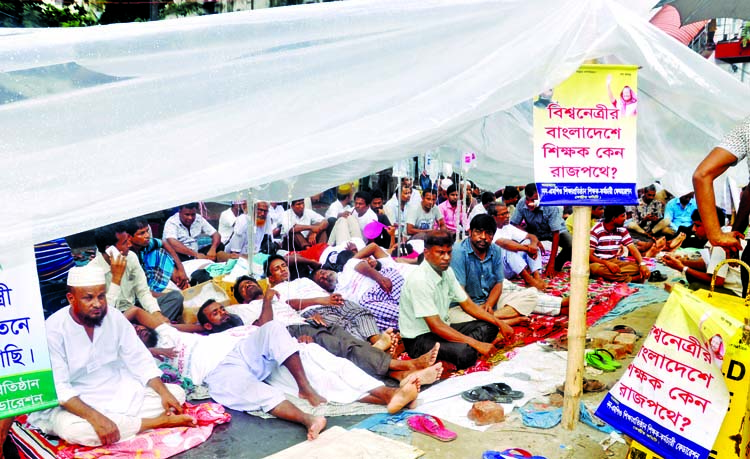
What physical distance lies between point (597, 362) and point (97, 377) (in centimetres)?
321

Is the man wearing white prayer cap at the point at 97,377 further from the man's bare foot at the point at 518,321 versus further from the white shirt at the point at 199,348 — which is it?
the man's bare foot at the point at 518,321

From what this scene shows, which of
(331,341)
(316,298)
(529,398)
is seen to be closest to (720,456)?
(529,398)

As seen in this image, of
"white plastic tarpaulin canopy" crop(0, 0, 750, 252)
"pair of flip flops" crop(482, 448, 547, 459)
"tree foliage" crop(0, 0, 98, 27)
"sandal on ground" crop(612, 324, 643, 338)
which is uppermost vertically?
"tree foliage" crop(0, 0, 98, 27)

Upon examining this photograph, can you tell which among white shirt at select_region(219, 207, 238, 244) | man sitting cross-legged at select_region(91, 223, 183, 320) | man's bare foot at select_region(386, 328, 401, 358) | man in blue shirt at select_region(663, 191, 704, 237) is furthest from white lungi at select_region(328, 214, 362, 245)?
man in blue shirt at select_region(663, 191, 704, 237)

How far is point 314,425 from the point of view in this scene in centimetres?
345

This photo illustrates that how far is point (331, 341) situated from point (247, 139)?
2.44 metres

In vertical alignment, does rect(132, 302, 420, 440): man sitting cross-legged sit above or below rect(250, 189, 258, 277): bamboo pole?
below

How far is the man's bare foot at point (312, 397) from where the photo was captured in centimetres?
389

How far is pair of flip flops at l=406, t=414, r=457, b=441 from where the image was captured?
3.37 metres

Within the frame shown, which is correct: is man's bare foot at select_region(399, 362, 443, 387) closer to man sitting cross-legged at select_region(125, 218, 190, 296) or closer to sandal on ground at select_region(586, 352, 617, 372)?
sandal on ground at select_region(586, 352, 617, 372)

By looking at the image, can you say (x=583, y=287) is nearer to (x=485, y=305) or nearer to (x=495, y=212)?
(x=485, y=305)

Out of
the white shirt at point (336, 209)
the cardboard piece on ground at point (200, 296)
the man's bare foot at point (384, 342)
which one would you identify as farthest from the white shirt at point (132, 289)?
the white shirt at point (336, 209)

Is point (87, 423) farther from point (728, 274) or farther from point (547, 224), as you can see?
point (547, 224)

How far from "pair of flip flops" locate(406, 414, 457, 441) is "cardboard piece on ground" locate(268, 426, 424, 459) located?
194 millimetres
